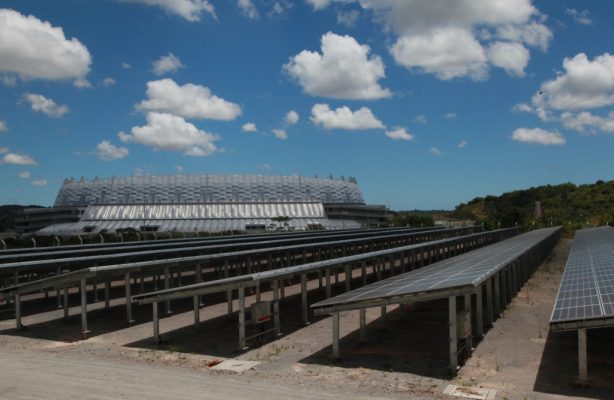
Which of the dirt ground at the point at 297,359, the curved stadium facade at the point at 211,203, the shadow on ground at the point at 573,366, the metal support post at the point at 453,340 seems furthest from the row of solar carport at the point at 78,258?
the curved stadium facade at the point at 211,203

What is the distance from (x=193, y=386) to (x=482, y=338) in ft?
28.6

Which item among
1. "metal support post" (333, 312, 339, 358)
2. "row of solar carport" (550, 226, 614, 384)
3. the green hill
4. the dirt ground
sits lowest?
the dirt ground

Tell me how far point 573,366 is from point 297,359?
6.53m

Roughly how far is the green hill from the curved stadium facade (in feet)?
104

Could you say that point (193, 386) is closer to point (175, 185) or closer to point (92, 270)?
point (92, 270)

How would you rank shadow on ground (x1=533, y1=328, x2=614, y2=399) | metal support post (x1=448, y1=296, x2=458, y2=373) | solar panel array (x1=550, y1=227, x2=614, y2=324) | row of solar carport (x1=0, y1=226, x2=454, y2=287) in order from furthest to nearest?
row of solar carport (x1=0, y1=226, x2=454, y2=287)
metal support post (x1=448, y1=296, x2=458, y2=373)
shadow on ground (x1=533, y1=328, x2=614, y2=399)
solar panel array (x1=550, y1=227, x2=614, y2=324)

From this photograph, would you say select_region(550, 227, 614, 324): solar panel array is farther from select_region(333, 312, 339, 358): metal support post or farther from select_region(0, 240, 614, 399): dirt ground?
select_region(333, 312, 339, 358): metal support post

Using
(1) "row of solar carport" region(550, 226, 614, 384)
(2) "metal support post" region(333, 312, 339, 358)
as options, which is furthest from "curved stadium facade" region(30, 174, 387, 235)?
(2) "metal support post" region(333, 312, 339, 358)

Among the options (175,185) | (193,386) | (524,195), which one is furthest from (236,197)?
(193,386)

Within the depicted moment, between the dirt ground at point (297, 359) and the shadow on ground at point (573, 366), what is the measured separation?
25mm

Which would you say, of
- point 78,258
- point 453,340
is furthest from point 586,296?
point 78,258

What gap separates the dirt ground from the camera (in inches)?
436

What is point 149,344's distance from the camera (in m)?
16.1

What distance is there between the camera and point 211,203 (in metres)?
125
